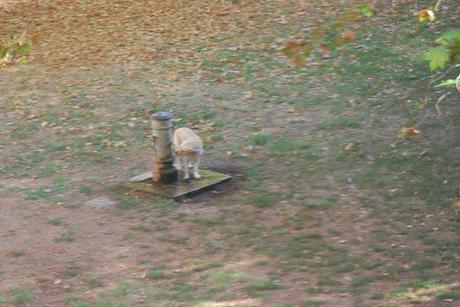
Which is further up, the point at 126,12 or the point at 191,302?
the point at 126,12

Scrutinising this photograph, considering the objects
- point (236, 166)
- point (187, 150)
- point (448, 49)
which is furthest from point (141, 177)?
point (448, 49)

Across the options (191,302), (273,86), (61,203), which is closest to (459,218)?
(191,302)

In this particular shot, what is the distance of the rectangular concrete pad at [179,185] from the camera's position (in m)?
9.05

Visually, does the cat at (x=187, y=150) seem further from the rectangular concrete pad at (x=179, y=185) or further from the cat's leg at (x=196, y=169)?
the rectangular concrete pad at (x=179, y=185)

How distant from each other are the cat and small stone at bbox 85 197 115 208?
33.5 inches

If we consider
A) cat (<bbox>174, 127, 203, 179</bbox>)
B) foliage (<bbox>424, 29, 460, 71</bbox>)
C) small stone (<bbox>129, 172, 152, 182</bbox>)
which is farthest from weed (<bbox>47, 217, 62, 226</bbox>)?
foliage (<bbox>424, 29, 460, 71</bbox>)

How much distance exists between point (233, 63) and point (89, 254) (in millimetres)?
6918

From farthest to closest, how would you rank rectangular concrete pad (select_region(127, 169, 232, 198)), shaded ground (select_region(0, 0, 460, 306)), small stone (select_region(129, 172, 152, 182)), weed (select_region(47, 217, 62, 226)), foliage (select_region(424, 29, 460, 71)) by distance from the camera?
1. small stone (select_region(129, 172, 152, 182))
2. rectangular concrete pad (select_region(127, 169, 232, 198))
3. weed (select_region(47, 217, 62, 226))
4. shaded ground (select_region(0, 0, 460, 306))
5. foliage (select_region(424, 29, 460, 71))

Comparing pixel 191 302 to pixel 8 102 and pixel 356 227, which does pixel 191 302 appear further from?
pixel 8 102

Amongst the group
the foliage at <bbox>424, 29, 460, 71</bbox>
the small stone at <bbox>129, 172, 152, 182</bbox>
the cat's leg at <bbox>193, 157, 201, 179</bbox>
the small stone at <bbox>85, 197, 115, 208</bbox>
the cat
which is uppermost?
the foliage at <bbox>424, 29, 460, 71</bbox>

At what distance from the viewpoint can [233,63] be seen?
1418 centimetres

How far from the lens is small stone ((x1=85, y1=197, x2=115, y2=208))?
29.7 ft

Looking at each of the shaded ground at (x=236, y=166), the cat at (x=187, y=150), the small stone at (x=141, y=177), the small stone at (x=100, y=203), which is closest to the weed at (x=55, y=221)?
the shaded ground at (x=236, y=166)

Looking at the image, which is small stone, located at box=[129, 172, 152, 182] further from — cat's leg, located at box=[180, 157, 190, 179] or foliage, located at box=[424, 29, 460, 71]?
foliage, located at box=[424, 29, 460, 71]
